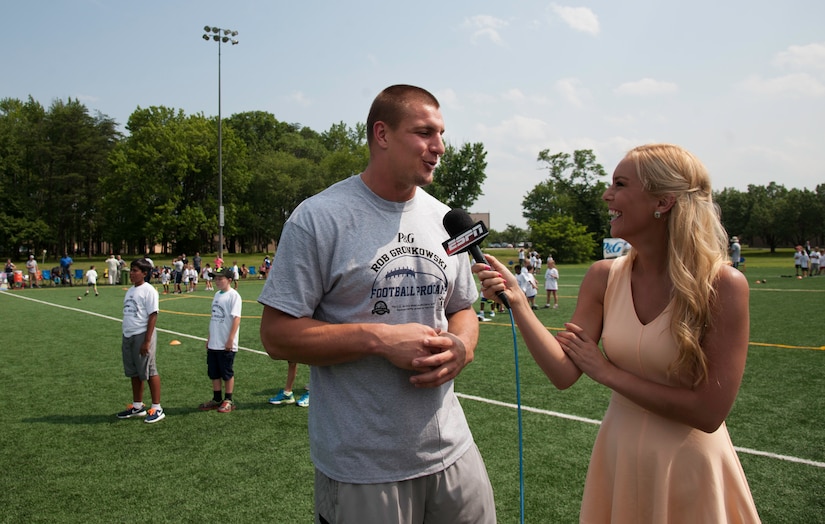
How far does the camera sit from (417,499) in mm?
2209

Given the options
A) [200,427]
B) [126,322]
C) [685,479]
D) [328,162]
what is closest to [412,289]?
[685,479]

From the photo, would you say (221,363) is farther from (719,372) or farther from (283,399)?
(719,372)

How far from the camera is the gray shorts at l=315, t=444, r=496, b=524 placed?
6.86 feet

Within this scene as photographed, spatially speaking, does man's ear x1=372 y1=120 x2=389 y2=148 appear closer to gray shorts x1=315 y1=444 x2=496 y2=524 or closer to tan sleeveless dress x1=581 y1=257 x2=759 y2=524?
tan sleeveless dress x1=581 y1=257 x2=759 y2=524

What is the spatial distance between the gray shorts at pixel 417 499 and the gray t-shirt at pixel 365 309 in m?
0.05

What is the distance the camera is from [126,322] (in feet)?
25.5

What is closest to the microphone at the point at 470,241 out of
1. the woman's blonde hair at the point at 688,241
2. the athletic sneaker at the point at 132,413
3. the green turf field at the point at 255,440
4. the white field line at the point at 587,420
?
the woman's blonde hair at the point at 688,241

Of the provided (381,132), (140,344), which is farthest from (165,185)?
(381,132)

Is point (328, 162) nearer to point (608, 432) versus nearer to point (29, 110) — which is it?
point (29, 110)

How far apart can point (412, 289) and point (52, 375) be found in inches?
431

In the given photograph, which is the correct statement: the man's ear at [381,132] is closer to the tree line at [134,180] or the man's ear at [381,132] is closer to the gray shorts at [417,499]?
the gray shorts at [417,499]

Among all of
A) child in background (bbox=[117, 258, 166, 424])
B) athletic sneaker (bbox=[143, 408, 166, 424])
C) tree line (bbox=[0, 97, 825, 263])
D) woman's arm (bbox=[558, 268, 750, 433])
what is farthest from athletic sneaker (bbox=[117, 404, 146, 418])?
tree line (bbox=[0, 97, 825, 263])

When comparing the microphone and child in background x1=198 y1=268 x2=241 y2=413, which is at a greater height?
the microphone

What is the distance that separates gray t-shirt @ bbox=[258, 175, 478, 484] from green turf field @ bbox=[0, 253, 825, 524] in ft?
9.67
